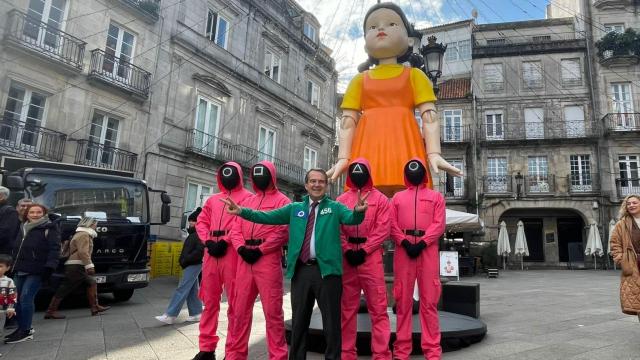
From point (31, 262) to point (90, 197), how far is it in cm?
341

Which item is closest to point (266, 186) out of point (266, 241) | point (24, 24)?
point (266, 241)

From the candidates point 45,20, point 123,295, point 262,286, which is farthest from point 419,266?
point 45,20

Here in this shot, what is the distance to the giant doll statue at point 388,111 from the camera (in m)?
4.99

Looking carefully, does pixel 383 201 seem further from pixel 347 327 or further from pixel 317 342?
pixel 317 342

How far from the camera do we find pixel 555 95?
24641 millimetres

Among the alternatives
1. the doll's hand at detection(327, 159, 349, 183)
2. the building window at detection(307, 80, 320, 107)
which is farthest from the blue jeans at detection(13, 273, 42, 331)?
the building window at detection(307, 80, 320, 107)

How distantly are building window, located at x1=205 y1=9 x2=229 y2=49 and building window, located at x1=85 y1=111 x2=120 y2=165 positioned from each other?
5.60 meters

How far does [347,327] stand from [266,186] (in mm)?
1481

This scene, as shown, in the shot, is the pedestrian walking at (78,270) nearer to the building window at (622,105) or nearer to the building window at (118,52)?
the building window at (118,52)

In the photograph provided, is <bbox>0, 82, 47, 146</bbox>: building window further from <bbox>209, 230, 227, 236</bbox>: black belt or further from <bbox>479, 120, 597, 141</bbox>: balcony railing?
<bbox>479, 120, 597, 141</bbox>: balcony railing

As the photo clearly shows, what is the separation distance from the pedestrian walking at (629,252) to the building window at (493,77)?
22729mm

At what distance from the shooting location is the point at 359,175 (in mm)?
3943

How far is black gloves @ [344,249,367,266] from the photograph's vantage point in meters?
3.72

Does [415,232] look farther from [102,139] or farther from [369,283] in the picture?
[102,139]
